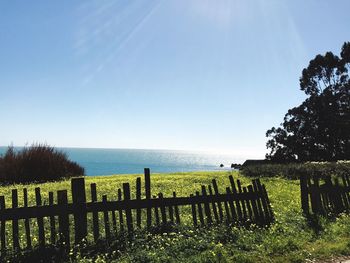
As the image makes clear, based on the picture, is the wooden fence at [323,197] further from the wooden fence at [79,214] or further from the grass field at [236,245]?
the wooden fence at [79,214]

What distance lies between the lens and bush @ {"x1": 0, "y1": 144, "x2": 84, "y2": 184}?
1049 inches

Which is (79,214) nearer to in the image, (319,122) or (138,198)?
(138,198)

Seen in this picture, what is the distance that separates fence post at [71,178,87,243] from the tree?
48.8 meters

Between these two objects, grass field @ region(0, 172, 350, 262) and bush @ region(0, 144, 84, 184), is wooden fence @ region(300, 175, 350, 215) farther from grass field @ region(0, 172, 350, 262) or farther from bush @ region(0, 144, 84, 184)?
bush @ region(0, 144, 84, 184)

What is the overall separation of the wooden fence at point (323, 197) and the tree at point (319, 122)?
41.9 meters

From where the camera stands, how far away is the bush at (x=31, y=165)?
87.5 ft

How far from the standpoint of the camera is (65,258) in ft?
24.9

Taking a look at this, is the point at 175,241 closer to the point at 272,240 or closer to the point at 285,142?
the point at 272,240

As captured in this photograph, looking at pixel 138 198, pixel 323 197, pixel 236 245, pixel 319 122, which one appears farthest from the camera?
pixel 319 122

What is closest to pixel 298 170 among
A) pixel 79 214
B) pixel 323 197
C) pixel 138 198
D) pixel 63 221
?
pixel 323 197

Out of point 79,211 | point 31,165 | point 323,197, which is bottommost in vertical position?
point 323,197

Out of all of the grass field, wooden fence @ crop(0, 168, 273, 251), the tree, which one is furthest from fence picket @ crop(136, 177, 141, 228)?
the tree

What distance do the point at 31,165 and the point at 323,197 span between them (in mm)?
22199

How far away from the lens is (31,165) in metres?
27.9
